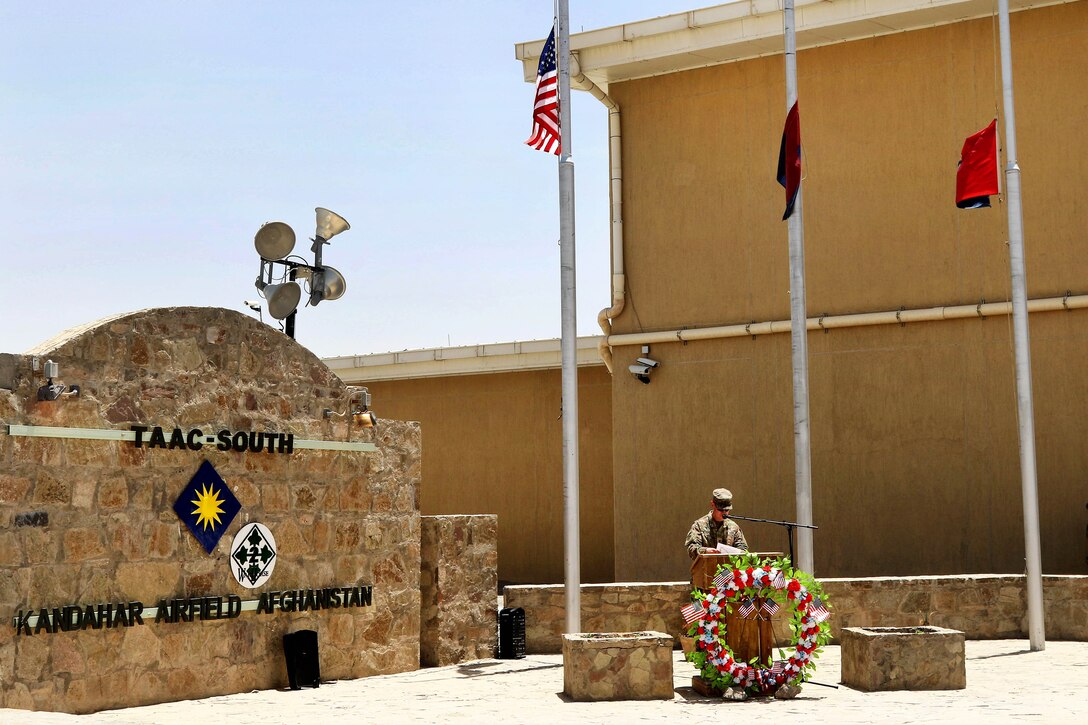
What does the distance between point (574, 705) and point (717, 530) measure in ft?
10.3

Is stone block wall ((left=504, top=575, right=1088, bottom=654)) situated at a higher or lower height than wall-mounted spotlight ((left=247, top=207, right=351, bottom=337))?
lower

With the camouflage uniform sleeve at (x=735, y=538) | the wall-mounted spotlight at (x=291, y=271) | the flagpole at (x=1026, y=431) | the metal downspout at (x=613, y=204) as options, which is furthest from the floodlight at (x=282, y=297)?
the flagpole at (x=1026, y=431)

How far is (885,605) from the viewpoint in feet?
50.6

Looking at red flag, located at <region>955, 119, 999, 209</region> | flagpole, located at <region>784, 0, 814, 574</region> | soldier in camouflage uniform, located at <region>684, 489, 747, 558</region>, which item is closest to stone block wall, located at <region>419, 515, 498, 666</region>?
soldier in camouflage uniform, located at <region>684, 489, 747, 558</region>

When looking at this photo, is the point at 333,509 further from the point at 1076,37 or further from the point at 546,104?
the point at 1076,37

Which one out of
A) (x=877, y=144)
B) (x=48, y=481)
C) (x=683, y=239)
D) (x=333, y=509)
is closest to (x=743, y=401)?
Result: (x=683, y=239)

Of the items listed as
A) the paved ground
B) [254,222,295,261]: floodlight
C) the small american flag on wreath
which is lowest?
the paved ground

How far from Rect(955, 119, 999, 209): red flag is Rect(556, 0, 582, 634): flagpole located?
470cm

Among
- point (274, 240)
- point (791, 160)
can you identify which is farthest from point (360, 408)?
point (791, 160)

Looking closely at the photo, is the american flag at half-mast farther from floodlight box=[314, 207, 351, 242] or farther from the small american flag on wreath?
the small american flag on wreath

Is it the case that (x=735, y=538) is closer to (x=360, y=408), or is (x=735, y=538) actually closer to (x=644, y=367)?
(x=360, y=408)

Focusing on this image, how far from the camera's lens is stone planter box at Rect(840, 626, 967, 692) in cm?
1146

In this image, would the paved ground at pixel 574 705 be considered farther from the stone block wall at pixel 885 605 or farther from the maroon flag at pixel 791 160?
the maroon flag at pixel 791 160

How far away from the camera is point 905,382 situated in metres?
18.1
